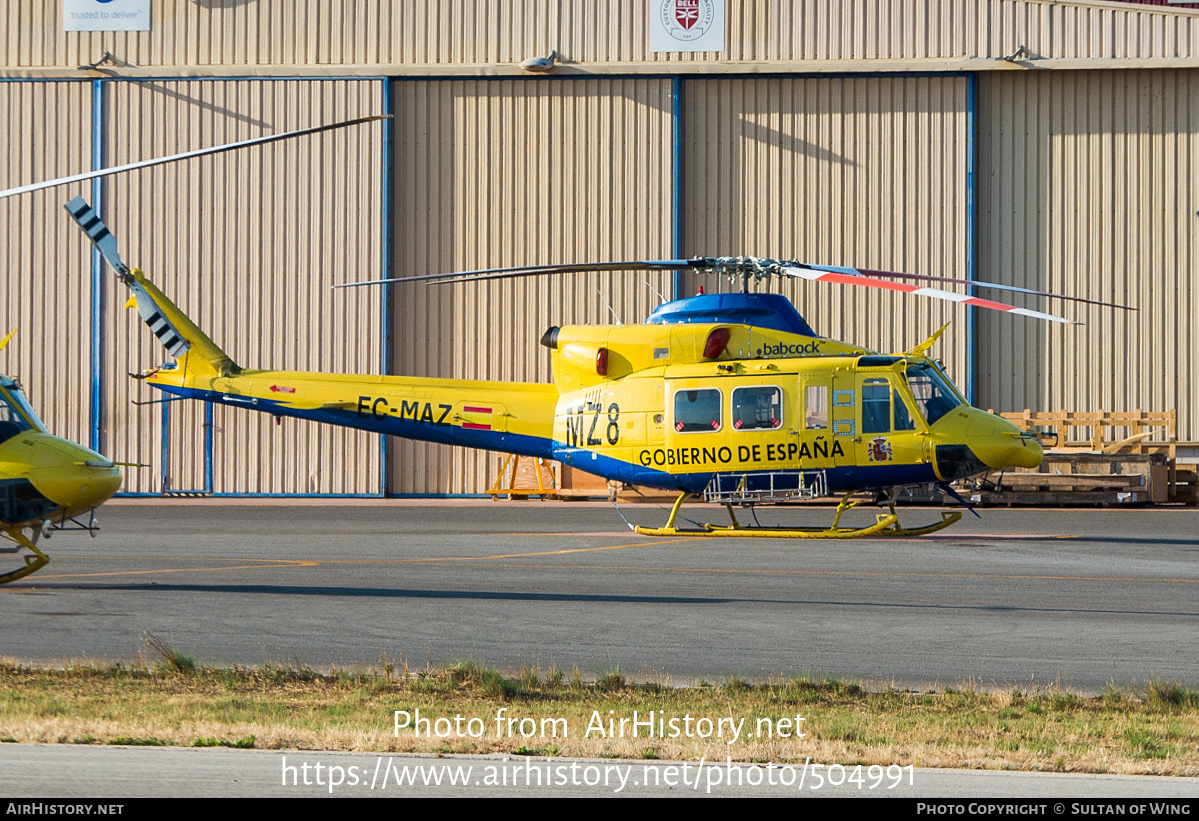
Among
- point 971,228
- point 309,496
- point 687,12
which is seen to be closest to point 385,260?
point 309,496

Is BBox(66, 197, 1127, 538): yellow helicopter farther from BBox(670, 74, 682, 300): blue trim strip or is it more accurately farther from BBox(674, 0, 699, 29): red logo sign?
BBox(674, 0, 699, 29): red logo sign

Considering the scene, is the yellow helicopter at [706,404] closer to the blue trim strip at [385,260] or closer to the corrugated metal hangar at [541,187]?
the blue trim strip at [385,260]

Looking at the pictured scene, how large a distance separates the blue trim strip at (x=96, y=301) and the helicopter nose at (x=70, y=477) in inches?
767

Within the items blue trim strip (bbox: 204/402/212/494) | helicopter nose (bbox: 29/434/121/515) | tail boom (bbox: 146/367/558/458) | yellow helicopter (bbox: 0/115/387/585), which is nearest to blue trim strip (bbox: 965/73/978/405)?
tail boom (bbox: 146/367/558/458)

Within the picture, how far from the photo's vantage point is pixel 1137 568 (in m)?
15.9

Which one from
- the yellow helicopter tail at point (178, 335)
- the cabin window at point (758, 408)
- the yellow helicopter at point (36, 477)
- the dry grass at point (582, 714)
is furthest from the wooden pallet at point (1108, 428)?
the dry grass at point (582, 714)

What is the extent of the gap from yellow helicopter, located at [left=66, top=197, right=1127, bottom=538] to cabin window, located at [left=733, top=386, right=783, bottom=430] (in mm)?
21

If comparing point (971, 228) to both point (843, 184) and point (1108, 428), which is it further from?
point (1108, 428)

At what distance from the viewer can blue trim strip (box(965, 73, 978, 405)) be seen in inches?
1206

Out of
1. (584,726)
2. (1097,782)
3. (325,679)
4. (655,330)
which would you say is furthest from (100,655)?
(655,330)

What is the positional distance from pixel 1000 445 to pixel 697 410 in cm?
435

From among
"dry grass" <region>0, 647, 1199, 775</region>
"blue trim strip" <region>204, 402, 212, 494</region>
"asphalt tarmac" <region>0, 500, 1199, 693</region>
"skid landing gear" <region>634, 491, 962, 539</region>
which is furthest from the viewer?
"blue trim strip" <region>204, 402, 212, 494</region>

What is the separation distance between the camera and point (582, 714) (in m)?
7.89
